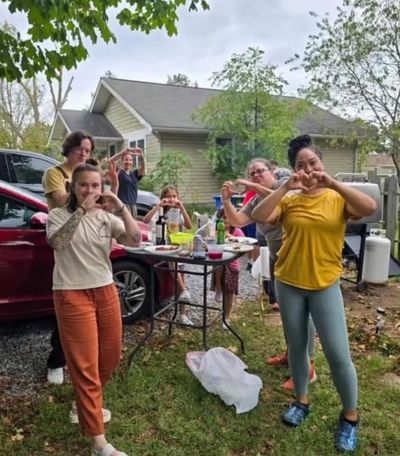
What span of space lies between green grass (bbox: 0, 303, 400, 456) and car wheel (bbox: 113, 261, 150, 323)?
740 millimetres

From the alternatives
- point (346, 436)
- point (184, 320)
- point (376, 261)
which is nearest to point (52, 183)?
point (184, 320)

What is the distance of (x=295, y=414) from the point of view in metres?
2.56

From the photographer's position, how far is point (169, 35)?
3.54 meters

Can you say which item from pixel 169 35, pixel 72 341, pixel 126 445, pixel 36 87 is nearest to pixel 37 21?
pixel 169 35

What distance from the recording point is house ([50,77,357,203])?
42.8 ft

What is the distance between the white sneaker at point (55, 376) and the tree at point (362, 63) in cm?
992

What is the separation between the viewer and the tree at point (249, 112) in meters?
11.5

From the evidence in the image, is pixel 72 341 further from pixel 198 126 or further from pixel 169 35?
pixel 198 126

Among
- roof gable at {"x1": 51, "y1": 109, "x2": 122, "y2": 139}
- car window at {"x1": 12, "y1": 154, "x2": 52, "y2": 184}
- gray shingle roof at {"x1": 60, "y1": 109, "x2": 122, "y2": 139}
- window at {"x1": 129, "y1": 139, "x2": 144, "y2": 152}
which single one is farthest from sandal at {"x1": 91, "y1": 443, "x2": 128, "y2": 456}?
gray shingle roof at {"x1": 60, "y1": 109, "x2": 122, "y2": 139}

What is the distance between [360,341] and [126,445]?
2401 mm

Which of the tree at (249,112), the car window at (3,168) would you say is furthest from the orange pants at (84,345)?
the tree at (249,112)

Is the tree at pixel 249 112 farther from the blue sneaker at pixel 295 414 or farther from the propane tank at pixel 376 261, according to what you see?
the blue sneaker at pixel 295 414

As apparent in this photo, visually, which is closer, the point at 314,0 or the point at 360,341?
the point at 360,341

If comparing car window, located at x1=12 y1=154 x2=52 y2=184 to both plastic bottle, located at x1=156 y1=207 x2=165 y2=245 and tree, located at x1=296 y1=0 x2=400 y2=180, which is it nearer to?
plastic bottle, located at x1=156 y1=207 x2=165 y2=245
